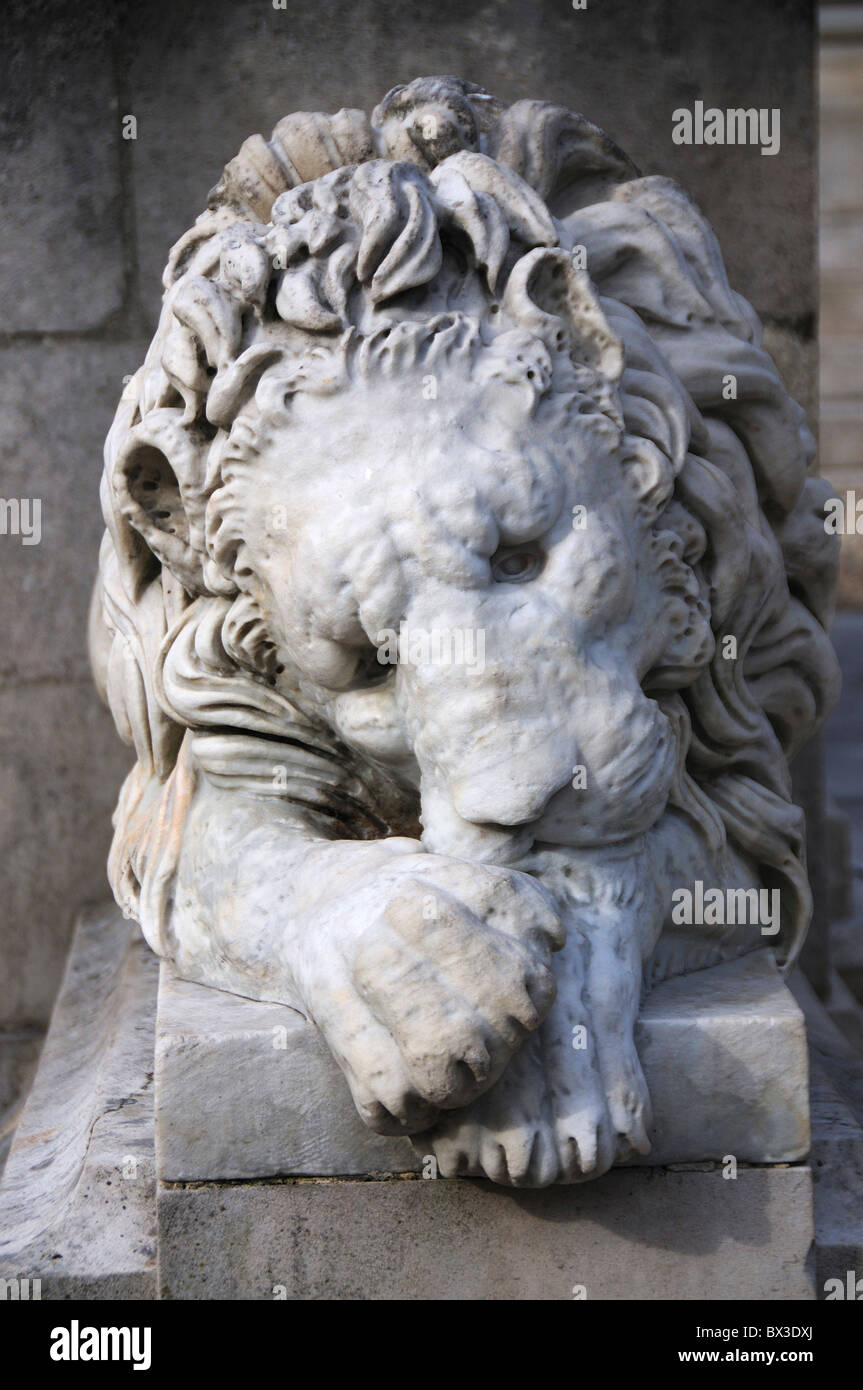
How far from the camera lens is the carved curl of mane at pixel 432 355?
220cm

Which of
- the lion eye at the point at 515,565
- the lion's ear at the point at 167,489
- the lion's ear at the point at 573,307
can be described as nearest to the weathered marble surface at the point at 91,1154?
the lion's ear at the point at 167,489

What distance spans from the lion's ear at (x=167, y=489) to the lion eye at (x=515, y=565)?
16.5 inches

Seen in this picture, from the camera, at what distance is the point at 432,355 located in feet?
7.07

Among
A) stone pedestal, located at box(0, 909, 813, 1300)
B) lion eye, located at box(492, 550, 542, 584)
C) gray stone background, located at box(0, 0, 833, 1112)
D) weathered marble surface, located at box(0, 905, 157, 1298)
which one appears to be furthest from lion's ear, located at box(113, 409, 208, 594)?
gray stone background, located at box(0, 0, 833, 1112)

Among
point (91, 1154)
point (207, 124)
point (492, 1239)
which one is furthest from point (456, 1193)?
point (207, 124)

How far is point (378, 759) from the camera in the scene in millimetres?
2303

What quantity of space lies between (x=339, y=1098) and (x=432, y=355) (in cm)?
93

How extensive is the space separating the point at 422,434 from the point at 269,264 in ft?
1.02

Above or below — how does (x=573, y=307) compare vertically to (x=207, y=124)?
below

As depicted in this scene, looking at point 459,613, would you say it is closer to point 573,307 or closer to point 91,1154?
point 573,307

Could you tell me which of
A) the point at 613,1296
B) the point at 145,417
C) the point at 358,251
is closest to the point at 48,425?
the point at 145,417

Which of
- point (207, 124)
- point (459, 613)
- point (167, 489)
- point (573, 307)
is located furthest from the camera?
point (207, 124)

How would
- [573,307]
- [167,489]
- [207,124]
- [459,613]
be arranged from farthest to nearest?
[207,124] < [167,489] < [573,307] < [459,613]

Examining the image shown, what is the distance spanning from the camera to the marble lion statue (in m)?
2.02
